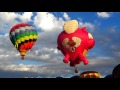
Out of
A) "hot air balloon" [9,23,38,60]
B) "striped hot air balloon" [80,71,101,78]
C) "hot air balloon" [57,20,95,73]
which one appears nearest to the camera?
"striped hot air balloon" [80,71,101,78]

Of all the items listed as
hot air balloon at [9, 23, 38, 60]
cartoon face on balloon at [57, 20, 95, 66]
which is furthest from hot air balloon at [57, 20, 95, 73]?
hot air balloon at [9, 23, 38, 60]

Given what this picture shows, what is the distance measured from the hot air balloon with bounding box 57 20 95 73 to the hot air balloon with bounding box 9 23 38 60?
1.21 m

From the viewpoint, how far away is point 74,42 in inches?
471

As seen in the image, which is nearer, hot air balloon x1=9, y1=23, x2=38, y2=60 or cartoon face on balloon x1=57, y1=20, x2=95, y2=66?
cartoon face on balloon x1=57, y1=20, x2=95, y2=66

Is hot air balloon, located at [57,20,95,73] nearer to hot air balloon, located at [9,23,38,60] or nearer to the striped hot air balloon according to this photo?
the striped hot air balloon

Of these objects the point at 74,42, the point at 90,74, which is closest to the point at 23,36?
the point at 74,42

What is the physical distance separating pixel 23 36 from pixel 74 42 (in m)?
2.24

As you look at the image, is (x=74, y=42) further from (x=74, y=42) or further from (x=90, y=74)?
(x=90, y=74)

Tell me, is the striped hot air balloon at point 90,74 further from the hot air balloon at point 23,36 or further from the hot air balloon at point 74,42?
the hot air balloon at point 23,36

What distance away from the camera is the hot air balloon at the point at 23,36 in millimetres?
12562

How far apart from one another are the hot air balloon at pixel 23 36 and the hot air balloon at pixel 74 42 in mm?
1210

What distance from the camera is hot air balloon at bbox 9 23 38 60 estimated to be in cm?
1256

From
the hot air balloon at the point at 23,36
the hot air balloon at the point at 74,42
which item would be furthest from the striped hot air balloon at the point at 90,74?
the hot air balloon at the point at 23,36
